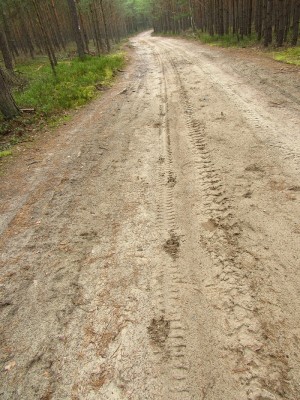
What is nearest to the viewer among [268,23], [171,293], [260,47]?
[171,293]

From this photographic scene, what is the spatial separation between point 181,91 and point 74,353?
27.5 feet

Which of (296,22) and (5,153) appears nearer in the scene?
(5,153)

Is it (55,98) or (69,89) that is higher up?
(69,89)

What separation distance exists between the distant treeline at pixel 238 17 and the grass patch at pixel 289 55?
45.4 inches

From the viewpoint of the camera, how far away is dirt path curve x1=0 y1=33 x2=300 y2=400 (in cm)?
237

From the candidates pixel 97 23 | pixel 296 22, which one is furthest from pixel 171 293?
pixel 97 23

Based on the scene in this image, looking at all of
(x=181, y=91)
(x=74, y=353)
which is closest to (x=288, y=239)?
(x=74, y=353)

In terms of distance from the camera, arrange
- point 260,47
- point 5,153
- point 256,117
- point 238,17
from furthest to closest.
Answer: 1. point 238,17
2. point 260,47
3. point 5,153
4. point 256,117

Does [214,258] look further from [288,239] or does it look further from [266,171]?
[266,171]

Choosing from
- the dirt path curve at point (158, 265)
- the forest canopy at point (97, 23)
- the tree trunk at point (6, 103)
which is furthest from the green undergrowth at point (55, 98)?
the dirt path curve at point (158, 265)

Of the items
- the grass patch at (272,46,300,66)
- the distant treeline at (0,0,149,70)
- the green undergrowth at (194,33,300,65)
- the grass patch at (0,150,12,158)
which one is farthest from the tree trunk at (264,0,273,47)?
the grass patch at (0,150,12,158)

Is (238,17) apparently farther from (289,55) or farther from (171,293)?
(171,293)

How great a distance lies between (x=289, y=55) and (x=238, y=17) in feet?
35.0

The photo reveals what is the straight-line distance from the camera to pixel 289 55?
489 inches
